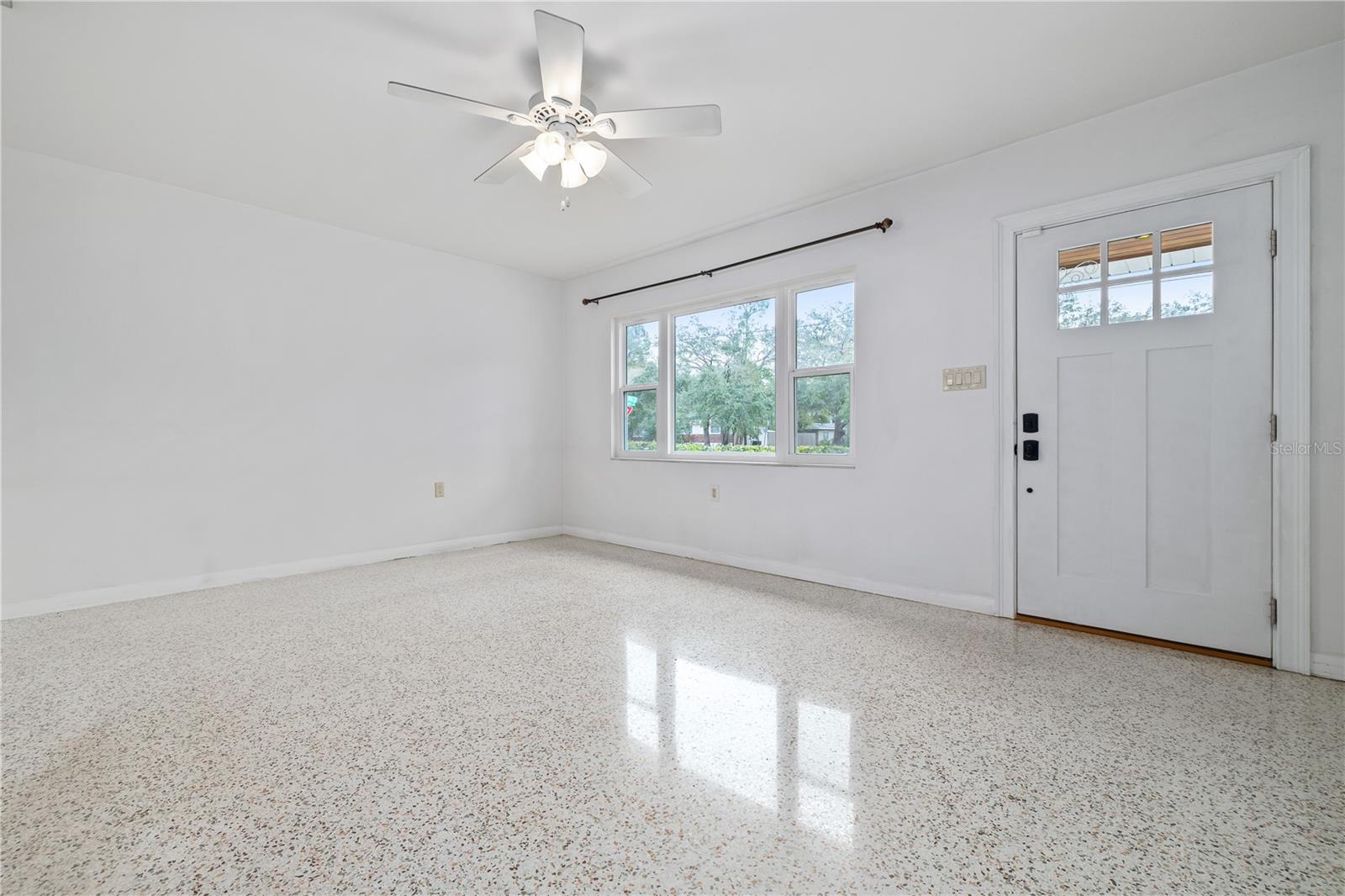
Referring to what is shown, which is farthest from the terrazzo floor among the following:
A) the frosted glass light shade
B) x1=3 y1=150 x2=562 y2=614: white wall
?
the frosted glass light shade

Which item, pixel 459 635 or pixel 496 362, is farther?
pixel 496 362

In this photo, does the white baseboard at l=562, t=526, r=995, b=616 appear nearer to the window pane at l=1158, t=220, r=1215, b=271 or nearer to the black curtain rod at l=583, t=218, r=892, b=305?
the window pane at l=1158, t=220, r=1215, b=271

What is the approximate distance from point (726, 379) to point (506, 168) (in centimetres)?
230

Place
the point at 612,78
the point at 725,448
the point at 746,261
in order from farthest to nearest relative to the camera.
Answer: the point at 725,448 < the point at 746,261 < the point at 612,78

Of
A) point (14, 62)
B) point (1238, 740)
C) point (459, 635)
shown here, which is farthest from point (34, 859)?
point (1238, 740)

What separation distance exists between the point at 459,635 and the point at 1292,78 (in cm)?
438

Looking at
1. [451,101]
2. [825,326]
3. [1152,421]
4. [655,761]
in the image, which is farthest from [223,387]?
[1152,421]

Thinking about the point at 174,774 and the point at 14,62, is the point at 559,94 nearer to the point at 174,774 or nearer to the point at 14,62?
the point at 14,62

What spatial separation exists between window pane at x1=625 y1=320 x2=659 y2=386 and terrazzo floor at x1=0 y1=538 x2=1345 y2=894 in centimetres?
270

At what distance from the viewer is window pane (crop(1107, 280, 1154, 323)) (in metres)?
2.58

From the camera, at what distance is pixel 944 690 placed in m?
2.09

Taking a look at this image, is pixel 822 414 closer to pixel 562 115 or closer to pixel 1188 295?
pixel 1188 295

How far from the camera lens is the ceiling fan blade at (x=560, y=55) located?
182cm

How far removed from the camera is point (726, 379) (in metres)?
4.41
